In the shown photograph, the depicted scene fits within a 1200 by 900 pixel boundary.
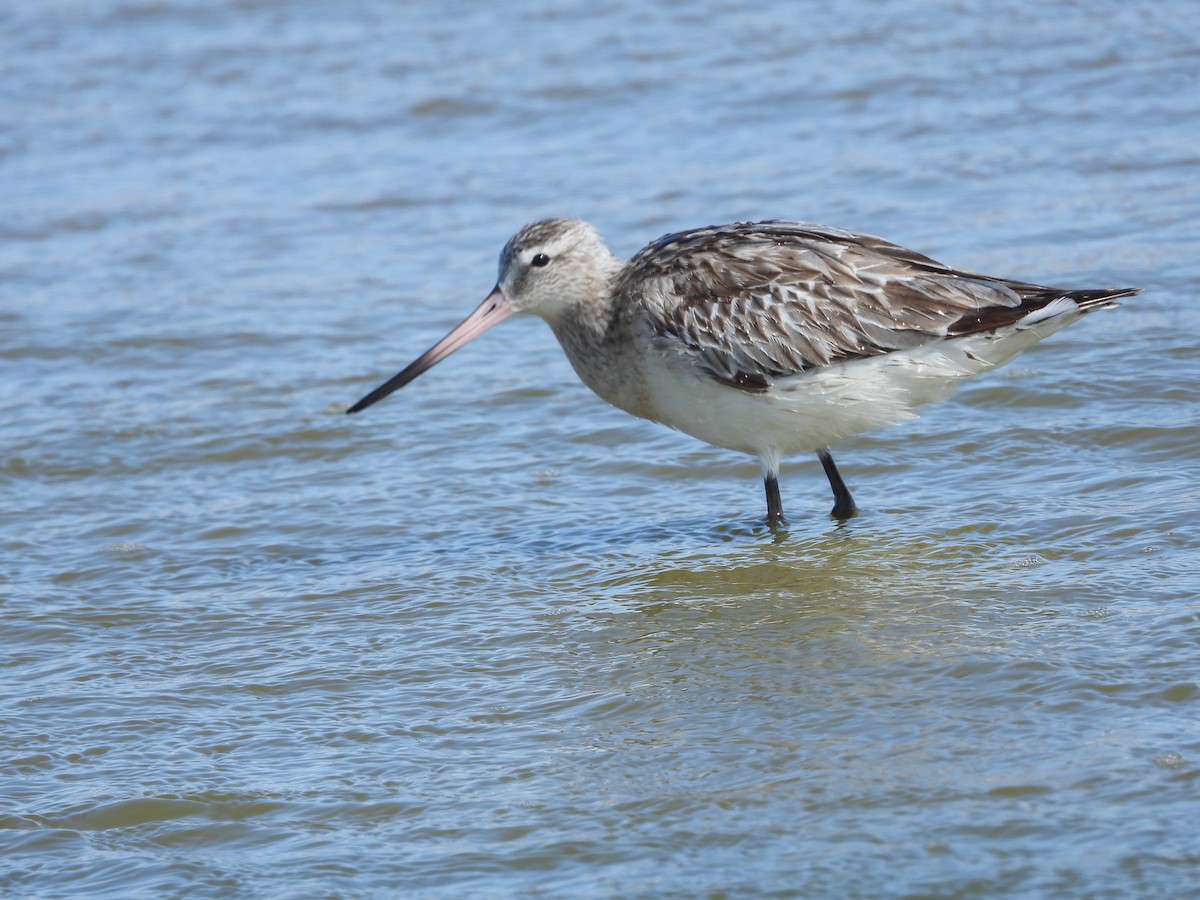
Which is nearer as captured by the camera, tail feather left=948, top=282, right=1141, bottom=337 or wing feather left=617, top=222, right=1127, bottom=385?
tail feather left=948, top=282, right=1141, bottom=337

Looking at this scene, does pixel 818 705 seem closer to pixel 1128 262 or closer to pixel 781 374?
pixel 781 374

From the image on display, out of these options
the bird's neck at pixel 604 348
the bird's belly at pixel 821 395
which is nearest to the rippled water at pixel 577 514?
the bird's belly at pixel 821 395

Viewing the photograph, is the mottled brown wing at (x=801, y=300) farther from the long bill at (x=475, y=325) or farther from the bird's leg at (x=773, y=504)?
the long bill at (x=475, y=325)

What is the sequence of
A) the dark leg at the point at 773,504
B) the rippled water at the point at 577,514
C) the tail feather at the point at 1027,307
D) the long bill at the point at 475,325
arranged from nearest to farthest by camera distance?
the rippled water at the point at 577,514 → the tail feather at the point at 1027,307 → the dark leg at the point at 773,504 → the long bill at the point at 475,325

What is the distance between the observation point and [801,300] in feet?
24.2

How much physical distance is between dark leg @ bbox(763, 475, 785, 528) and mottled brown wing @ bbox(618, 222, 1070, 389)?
501mm

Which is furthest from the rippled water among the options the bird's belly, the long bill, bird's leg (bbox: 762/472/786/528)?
the long bill

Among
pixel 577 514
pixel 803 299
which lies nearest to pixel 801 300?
pixel 803 299

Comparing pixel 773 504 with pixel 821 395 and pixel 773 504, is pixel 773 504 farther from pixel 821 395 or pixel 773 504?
pixel 821 395

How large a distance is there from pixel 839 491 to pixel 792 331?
798mm

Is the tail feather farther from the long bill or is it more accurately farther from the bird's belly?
the long bill

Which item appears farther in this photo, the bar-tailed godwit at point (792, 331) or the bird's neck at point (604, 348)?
the bird's neck at point (604, 348)

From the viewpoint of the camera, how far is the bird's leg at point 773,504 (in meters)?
7.62

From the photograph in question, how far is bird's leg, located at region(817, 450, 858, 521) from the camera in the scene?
768 cm
